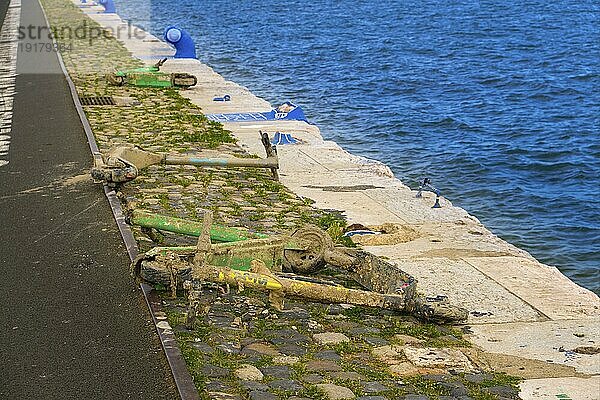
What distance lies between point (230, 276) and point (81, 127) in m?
9.68

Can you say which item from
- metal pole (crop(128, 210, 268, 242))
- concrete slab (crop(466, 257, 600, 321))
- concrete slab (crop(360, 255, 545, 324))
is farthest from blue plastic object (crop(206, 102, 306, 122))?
concrete slab (crop(466, 257, 600, 321))

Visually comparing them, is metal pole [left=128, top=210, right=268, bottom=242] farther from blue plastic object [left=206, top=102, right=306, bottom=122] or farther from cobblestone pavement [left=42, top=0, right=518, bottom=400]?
blue plastic object [left=206, top=102, right=306, bottom=122]

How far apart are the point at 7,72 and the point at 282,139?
1112 cm

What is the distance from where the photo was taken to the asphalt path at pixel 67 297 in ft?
23.9

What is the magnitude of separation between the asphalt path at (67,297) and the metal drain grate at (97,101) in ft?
15.8

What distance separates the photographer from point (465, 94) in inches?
1190

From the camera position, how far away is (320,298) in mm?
8391

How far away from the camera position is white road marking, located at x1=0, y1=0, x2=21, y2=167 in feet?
53.8

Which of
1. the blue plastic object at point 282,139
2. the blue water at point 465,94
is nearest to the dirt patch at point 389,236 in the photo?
the blue water at point 465,94

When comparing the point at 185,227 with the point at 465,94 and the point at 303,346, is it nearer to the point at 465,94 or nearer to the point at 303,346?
the point at 303,346

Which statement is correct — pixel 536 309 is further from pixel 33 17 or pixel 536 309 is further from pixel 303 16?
pixel 303 16

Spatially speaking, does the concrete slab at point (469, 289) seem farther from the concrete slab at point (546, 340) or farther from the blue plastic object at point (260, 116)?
the blue plastic object at point (260, 116)

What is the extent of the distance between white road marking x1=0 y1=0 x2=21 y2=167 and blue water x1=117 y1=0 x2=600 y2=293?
22.5ft

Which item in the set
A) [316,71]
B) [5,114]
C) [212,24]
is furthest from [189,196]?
[212,24]
